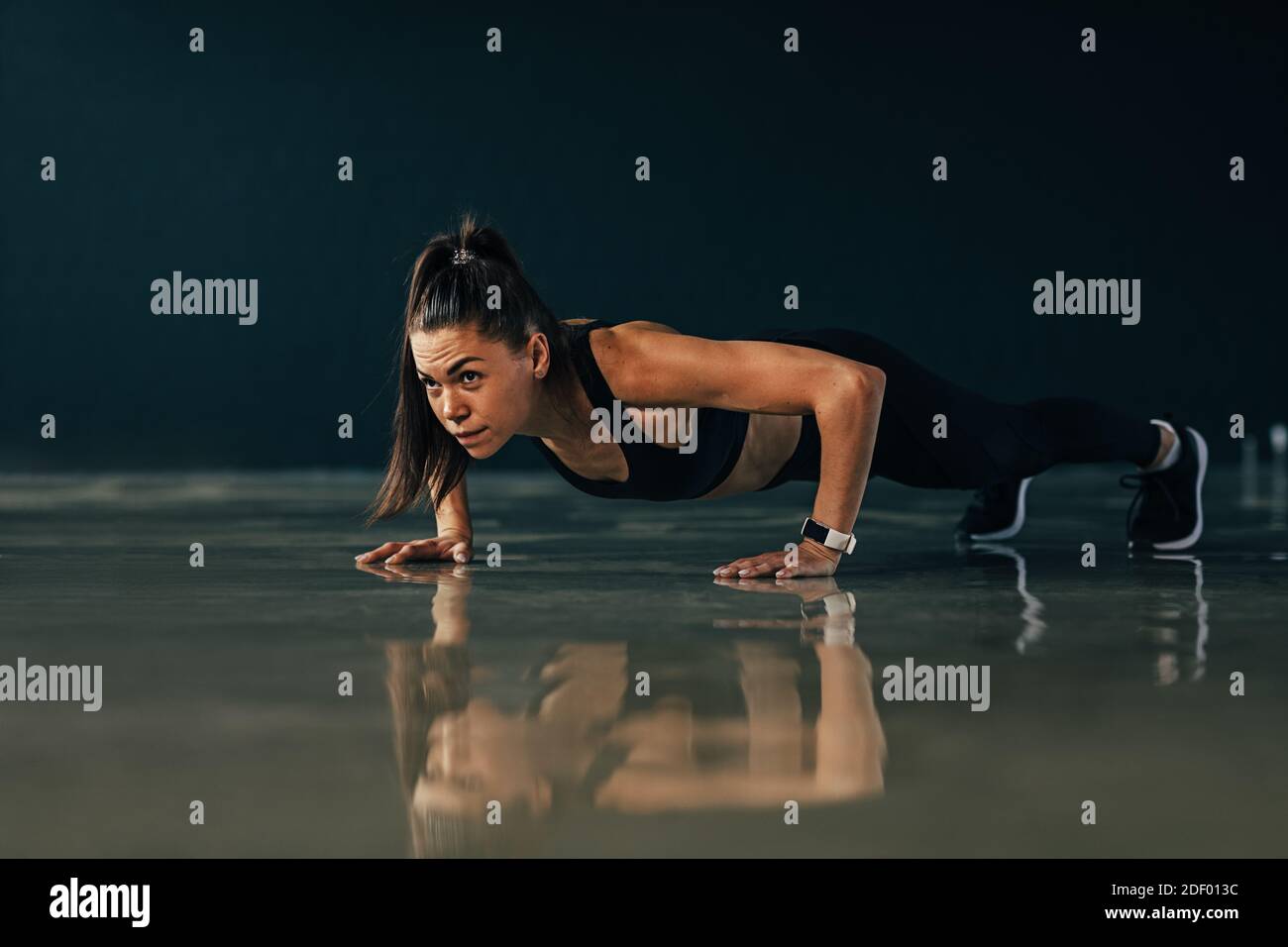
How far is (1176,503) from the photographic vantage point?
103 inches

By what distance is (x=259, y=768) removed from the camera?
951 mm

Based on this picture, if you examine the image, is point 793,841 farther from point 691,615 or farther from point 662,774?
point 691,615

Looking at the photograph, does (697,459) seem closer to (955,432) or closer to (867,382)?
(867,382)

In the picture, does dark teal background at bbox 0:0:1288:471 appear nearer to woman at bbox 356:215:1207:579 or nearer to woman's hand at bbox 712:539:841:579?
woman at bbox 356:215:1207:579

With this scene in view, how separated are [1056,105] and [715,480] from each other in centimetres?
540

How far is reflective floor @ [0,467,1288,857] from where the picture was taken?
2.69ft

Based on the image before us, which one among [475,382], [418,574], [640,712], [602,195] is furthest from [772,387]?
[602,195]

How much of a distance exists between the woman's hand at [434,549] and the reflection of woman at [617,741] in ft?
3.02

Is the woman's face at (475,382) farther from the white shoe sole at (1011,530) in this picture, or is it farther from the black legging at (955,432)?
the white shoe sole at (1011,530)

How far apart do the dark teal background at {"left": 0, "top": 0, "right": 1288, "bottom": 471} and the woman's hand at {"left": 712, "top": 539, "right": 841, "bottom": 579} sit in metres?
4.68

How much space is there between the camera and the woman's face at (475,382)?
1922 millimetres

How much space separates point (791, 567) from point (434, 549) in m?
0.68

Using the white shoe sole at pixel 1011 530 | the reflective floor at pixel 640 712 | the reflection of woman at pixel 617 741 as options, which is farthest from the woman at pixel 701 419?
the reflection of woman at pixel 617 741

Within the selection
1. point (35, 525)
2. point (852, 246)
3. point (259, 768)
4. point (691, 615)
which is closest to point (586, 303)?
point (852, 246)
